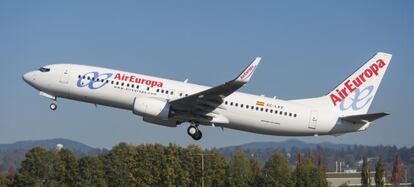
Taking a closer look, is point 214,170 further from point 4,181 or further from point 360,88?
point 360,88

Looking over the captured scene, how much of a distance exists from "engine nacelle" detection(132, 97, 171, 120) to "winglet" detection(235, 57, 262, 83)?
6.91m

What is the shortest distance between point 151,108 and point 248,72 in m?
8.34

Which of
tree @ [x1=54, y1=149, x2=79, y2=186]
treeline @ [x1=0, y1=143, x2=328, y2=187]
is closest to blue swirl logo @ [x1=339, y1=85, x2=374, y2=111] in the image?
treeline @ [x1=0, y1=143, x2=328, y2=187]

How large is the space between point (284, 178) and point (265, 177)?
9.53ft

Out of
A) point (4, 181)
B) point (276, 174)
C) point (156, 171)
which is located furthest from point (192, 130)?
point (4, 181)

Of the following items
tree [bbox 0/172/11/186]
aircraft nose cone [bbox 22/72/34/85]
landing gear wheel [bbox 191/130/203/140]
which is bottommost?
tree [bbox 0/172/11/186]

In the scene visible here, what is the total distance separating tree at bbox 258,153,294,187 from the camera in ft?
395

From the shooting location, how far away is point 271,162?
126 meters

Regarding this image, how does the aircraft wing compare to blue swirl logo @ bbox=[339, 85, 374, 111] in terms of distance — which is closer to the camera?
the aircraft wing

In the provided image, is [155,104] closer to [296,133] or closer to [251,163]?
[296,133]

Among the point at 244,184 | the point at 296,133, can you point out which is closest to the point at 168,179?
the point at 244,184

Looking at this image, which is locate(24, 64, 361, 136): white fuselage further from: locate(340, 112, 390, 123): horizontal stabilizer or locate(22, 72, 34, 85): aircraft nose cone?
locate(22, 72, 34, 85): aircraft nose cone

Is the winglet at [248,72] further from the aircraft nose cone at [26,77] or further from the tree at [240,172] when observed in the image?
the tree at [240,172]

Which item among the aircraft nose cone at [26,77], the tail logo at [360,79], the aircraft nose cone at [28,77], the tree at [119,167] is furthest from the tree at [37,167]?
the tail logo at [360,79]
